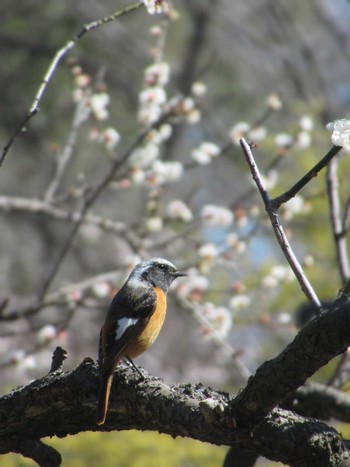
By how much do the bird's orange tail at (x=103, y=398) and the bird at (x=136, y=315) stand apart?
9.3 inches

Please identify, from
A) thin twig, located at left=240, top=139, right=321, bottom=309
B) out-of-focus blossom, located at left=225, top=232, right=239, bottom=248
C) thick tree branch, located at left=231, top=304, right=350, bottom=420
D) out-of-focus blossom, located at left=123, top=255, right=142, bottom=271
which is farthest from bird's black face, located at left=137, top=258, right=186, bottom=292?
thick tree branch, located at left=231, top=304, right=350, bottom=420

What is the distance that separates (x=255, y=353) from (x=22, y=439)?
7.14 meters

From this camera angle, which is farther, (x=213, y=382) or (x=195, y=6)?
(x=195, y=6)

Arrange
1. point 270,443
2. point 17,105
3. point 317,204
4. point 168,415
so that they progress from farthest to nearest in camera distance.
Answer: point 17,105 → point 317,204 → point 168,415 → point 270,443

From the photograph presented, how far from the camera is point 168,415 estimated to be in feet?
8.34

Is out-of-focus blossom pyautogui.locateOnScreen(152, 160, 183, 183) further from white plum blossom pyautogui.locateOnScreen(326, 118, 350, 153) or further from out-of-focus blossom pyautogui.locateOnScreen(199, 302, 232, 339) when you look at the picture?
white plum blossom pyautogui.locateOnScreen(326, 118, 350, 153)

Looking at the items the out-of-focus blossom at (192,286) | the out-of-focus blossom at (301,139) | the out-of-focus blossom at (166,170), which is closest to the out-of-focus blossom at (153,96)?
the out-of-focus blossom at (166,170)

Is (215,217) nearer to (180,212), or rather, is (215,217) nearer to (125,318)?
(180,212)

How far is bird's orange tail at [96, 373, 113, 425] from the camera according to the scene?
2.71 meters

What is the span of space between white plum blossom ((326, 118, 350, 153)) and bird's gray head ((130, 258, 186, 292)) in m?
2.15

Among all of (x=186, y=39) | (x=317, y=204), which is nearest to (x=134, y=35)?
(x=186, y=39)

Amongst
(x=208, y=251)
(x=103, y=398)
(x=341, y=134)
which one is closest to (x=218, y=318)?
(x=208, y=251)

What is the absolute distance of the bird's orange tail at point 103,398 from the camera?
8.88 feet

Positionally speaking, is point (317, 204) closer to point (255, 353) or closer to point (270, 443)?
point (255, 353)
